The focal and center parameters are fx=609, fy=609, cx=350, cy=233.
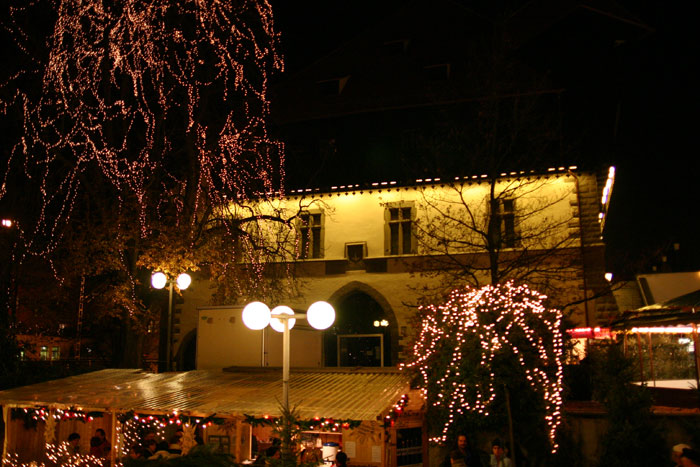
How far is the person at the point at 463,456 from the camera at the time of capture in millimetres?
9086

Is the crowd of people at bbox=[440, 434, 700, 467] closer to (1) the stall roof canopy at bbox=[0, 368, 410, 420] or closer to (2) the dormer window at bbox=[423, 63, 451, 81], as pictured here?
(1) the stall roof canopy at bbox=[0, 368, 410, 420]

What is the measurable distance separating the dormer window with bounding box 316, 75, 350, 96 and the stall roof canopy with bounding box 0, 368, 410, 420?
13.2m

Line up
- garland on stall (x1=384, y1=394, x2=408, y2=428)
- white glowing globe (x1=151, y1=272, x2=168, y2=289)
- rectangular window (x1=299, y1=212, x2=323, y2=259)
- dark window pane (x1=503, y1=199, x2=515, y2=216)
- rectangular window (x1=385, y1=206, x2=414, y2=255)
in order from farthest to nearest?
rectangular window (x1=299, y1=212, x2=323, y2=259), rectangular window (x1=385, y1=206, x2=414, y2=255), dark window pane (x1=503, y1=199, x2=515, y2=216), white glowing globe (x1=151, y1=272, x2=168, y2=289), garland on stall (x1=384, y1=394, x2=408, y2=428)

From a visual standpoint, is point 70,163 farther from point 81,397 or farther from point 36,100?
point 81,397

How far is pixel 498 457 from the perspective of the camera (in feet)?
30.1

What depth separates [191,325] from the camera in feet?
74.2

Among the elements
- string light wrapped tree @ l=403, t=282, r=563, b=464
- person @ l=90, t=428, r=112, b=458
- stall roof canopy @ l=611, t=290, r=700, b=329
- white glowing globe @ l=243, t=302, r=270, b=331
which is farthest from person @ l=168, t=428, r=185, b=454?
stall roof canopy @ l=611, t=290, r=700, b=329

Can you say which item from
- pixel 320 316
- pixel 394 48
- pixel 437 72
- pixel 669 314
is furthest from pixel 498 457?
pixel 394 48

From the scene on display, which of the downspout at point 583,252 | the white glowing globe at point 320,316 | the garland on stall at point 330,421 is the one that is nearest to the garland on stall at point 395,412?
the garland on stall at point 330,421

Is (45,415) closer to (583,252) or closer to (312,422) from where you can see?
(312,422)

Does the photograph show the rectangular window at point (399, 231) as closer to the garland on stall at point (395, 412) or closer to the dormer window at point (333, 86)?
the dormer window at point (333, 86)

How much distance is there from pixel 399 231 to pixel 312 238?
10.6 ft

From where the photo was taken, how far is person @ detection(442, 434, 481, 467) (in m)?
9.09

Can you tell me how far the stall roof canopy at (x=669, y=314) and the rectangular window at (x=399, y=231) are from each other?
25.1 feet
